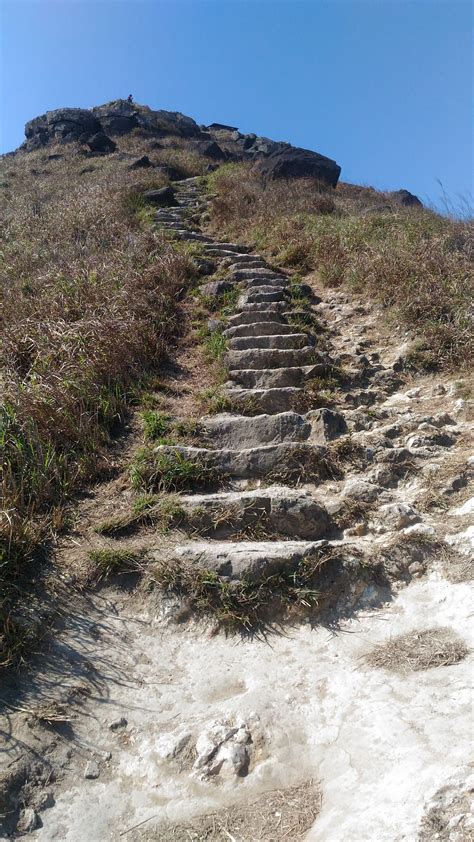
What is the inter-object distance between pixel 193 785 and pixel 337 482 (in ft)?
6.94

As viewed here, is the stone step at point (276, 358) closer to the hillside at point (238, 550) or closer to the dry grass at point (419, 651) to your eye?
the hillside at point (238, 550)

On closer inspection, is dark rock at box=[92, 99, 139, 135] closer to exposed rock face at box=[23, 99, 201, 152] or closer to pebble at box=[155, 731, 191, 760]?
exposed rock face at box=[23, 99, 201, 152]

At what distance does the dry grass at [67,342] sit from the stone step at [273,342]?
771mm

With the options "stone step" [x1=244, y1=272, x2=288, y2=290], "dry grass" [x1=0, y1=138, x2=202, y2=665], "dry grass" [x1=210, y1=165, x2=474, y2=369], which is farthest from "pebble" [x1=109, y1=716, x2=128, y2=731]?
"stone step" [x1=244, y1=272, x2=288, y2=290]

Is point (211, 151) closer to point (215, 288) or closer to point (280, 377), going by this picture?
point (215, 288)

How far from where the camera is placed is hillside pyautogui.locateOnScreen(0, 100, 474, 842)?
2.03 meters

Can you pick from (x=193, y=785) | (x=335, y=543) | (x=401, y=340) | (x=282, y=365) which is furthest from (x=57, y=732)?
(x=401, y=340)

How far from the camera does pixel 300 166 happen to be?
1549 centimetres

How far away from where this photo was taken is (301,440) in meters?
4.20

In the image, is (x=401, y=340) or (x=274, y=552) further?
(x=401, y=340)

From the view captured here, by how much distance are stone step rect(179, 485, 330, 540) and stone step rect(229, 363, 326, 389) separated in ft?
5.85

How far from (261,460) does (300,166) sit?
1386cm

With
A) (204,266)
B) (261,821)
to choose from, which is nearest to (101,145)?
(204,266)

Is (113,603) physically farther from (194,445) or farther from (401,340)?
(401,340)
